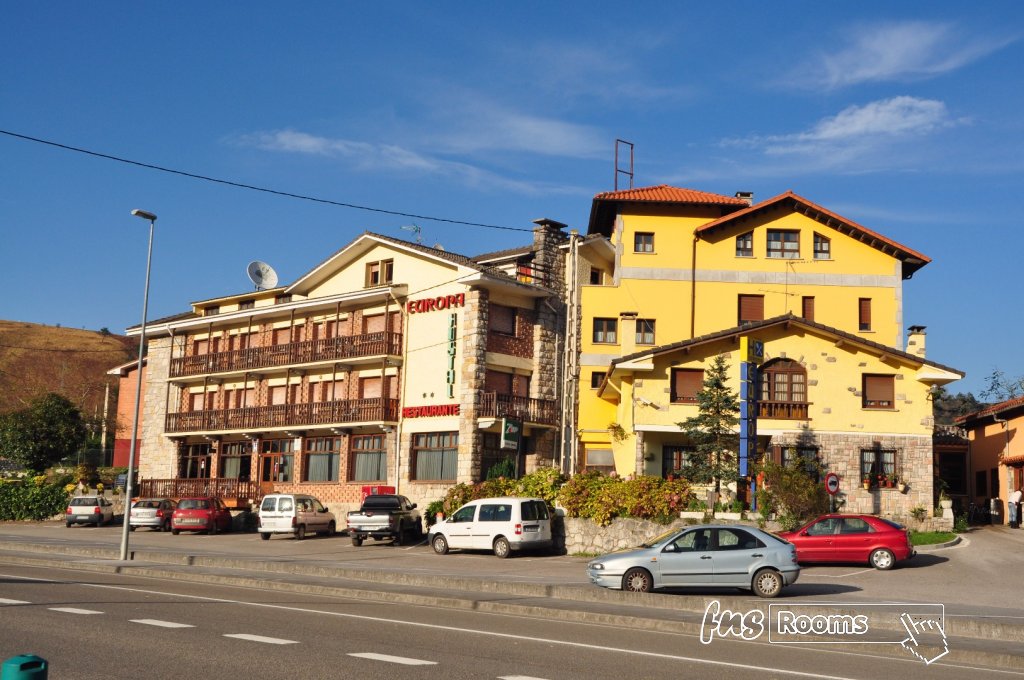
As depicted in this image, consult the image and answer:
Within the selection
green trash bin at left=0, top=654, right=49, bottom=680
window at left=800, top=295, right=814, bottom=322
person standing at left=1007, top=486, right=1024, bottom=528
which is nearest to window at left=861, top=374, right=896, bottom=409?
person standing at left=1007, top=486, right=1024, bottom=528

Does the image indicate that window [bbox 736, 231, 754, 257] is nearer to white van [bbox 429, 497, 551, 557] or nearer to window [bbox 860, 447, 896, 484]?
window [bbox 860, 447, 896, 484]

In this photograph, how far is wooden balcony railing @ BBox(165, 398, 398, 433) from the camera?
44.8 metres

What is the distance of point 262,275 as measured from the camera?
55.0m

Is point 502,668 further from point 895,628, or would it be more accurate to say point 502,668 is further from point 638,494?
point 638,494

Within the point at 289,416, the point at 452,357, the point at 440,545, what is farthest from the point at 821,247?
the point at 289,416

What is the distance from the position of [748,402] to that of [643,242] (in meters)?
15.0

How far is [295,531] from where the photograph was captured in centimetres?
3994

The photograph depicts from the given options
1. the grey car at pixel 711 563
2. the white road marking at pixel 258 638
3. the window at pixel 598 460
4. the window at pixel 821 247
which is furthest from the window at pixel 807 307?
the white road marking at pixel 258 638

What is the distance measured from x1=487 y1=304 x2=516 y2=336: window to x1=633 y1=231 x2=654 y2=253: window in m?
6.72

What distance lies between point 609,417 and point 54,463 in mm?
38853

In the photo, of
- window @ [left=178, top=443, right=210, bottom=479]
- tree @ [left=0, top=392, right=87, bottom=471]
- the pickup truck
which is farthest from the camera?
tree @ [left=0, top=392, right=87, bottom=471]

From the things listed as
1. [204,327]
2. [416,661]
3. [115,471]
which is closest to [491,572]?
[416,661]

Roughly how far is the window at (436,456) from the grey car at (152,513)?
452 inches

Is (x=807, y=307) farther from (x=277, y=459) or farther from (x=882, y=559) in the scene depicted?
(x=277, y=459)
